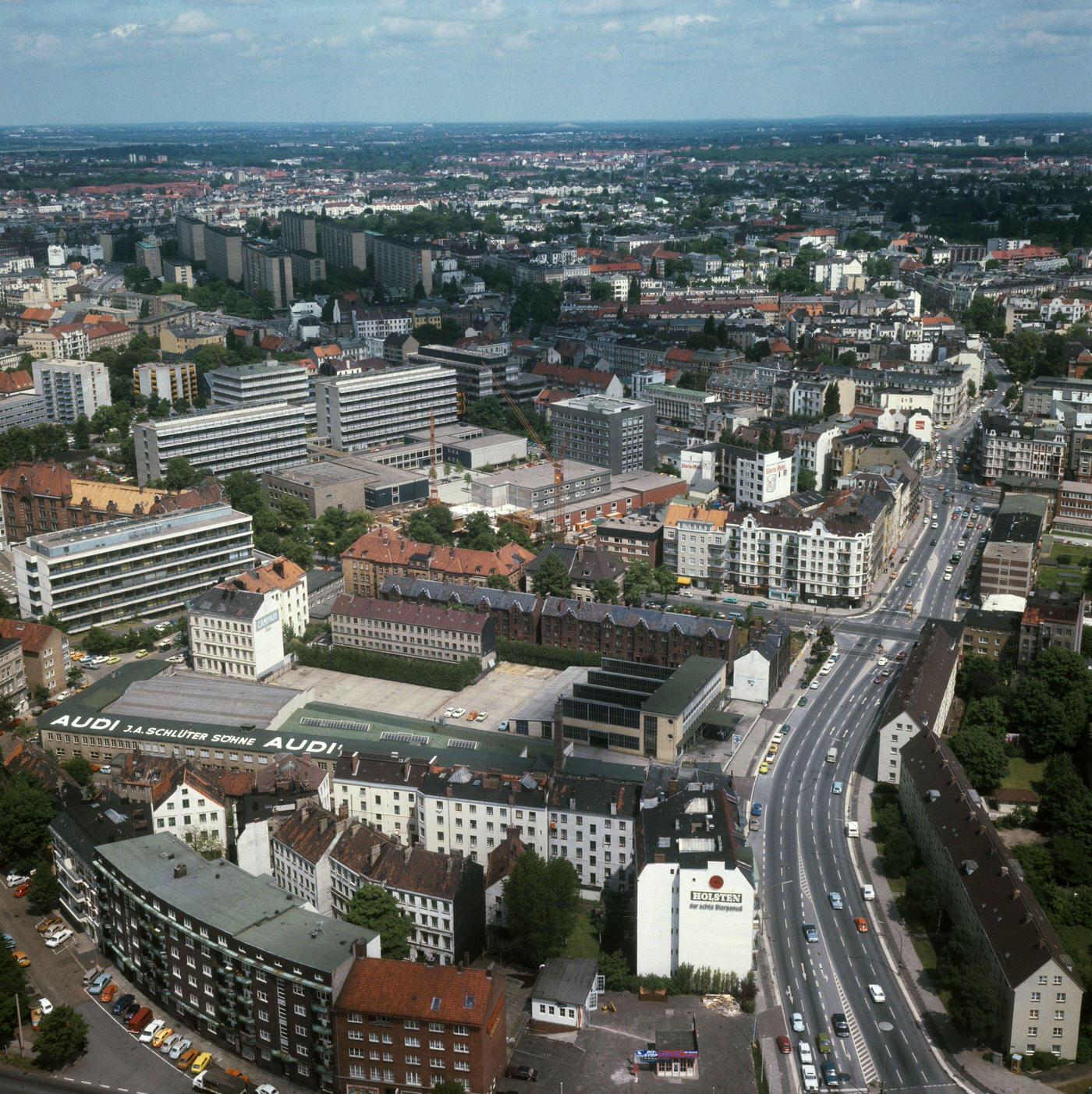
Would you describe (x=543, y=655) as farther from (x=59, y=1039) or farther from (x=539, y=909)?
(x=59, y=1039)

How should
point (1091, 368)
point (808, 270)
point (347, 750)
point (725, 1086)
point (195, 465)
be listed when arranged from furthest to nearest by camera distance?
point (808, 270)
point (1091, 368)
point (195, 465)
point (347, 750)
point (725, 1086)

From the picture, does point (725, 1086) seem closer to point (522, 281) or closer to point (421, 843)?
point (421, 843)

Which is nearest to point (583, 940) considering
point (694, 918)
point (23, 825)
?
point (694, 918)

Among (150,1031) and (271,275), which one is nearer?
(150,1031)

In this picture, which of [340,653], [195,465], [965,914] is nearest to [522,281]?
[195,465]

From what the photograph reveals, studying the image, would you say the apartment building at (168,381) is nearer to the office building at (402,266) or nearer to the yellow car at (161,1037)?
the office building at (402,266)
